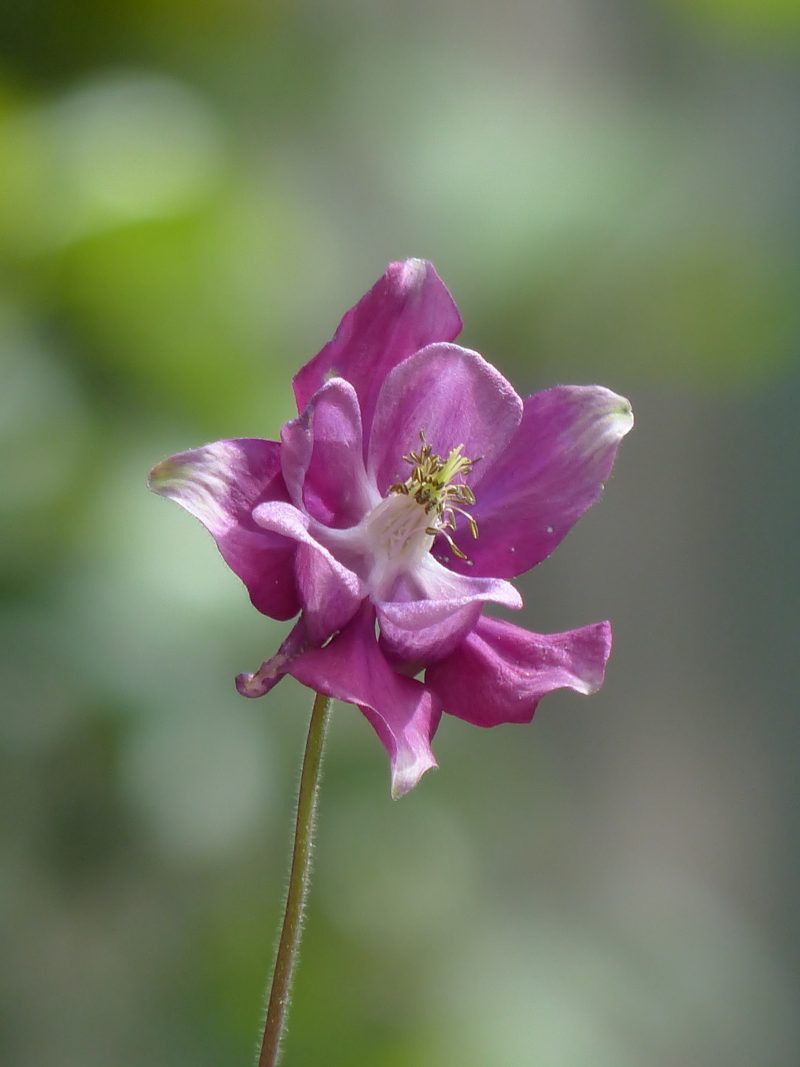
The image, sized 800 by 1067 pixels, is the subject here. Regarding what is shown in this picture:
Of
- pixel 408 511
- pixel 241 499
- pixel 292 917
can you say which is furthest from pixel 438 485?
pixel 292 917

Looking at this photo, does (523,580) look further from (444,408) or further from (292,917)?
(292,917)

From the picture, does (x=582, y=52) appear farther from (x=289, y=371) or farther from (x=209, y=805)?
(x=209, y=805)

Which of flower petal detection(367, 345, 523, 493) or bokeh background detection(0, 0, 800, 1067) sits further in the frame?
bokeh background detection(0, 0, 800, 1067)

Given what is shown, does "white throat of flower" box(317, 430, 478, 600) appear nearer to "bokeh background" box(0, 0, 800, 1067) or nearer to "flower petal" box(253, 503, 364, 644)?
"flower petal" box(253, 503, 364, 644)

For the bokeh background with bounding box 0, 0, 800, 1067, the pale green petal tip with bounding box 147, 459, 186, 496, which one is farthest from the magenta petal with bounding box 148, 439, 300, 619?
the bokeh background with bounding box 0, 0, 800, 1067

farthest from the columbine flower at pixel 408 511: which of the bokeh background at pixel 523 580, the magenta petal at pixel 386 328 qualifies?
the bokeh background at pixel 523 580

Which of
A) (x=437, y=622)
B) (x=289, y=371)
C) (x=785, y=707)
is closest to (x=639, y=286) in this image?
(x=289, y=371)

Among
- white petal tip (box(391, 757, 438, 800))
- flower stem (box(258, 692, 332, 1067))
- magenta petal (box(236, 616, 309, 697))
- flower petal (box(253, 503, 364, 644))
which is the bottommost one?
flower stem (box(258, 692, 332, 1067))
